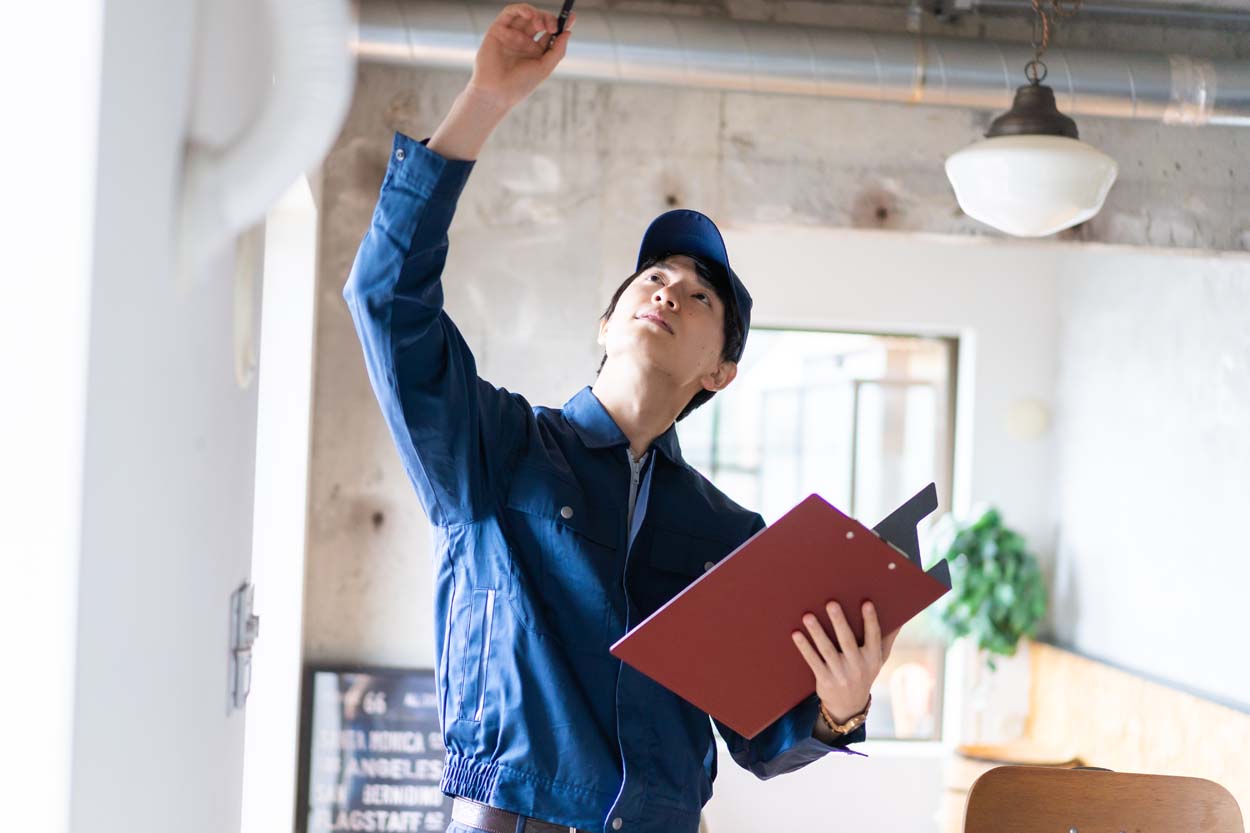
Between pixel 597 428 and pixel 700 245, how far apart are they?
0.38 meters

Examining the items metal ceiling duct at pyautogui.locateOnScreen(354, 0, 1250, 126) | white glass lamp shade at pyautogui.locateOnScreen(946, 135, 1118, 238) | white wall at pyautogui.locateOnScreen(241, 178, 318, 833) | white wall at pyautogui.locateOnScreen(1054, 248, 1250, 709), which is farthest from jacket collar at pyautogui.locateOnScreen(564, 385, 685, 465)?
white wall at pyautogui.locateOnScreen(1054, 248, 1250, 709)

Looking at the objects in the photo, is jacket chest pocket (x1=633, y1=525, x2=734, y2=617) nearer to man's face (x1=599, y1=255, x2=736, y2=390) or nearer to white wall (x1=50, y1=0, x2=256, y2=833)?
man's face (x1=599, y1=255, x2=736, y2=390)

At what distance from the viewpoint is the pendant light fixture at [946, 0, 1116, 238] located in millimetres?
2408

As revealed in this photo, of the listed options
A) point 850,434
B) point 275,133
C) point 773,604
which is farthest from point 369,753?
point 850,434

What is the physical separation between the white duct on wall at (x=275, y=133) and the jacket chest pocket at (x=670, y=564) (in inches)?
31.0

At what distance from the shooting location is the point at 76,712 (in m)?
0.80

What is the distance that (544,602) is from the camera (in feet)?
5.12

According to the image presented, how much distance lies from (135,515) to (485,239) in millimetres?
3054

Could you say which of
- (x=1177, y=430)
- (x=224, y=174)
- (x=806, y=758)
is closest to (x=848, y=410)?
(x=1177, y=430)

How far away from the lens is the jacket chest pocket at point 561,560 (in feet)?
5.08

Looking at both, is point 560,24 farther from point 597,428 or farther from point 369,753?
point 369,753

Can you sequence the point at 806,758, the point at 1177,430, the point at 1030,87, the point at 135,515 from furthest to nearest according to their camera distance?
the point at 1177,430 < the point at 1030,87 < the point at 806,758 < the point at 135,515

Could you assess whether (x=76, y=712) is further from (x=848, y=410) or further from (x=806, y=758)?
(x=848, y=410)

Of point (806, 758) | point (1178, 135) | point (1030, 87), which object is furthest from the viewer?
point (1178, 135)
